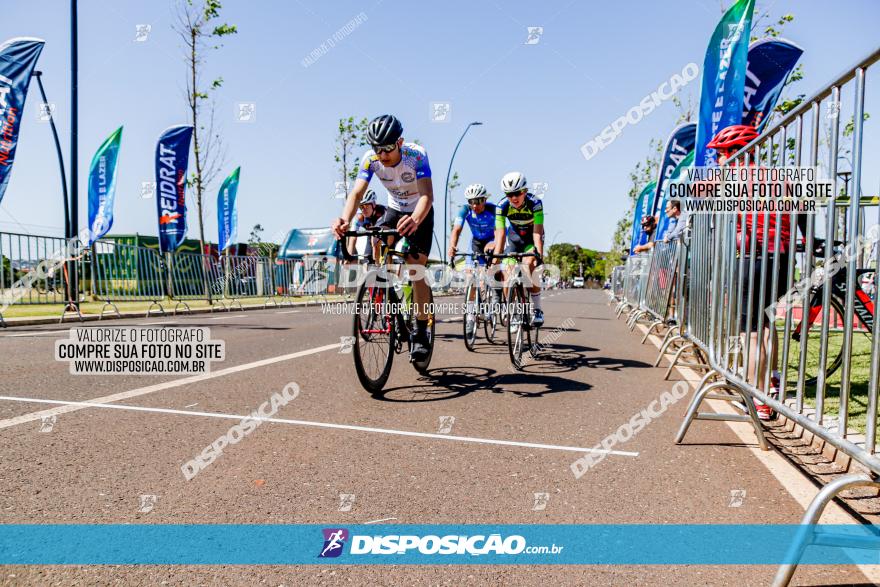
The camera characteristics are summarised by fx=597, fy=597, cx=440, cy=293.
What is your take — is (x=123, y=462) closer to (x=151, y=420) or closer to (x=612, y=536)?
(x=151, y=420)

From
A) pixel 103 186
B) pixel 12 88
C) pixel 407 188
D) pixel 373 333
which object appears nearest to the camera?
pixel 373 333

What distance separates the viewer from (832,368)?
5355mm

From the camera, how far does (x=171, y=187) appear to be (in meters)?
18.8

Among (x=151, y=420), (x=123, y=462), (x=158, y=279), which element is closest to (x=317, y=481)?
(x=123, y=462)

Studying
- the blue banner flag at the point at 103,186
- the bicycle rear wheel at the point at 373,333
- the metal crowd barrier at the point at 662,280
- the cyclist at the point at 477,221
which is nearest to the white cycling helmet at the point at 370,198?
the cyclist at the point at 477,221

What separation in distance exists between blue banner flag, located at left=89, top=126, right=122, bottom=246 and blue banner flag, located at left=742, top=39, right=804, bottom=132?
1664 centimetres

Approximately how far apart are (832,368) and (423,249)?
3827 millimetres

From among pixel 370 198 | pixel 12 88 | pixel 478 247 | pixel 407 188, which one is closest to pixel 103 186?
pixel 12 88

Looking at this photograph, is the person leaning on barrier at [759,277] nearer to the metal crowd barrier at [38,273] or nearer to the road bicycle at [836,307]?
the road bicycle at [836,307]

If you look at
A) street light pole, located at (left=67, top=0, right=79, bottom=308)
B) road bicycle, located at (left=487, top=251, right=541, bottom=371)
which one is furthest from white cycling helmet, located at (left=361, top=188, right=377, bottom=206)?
street light pole, located at (left=67, top=0, right=79, bottom=308)

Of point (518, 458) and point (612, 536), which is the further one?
point (518, 458)

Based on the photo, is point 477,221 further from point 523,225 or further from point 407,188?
point 407,188

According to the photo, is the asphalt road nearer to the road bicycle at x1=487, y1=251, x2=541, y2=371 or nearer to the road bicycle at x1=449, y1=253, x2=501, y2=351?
the road bicycle at x1=487, y1=251, x2=541, y2=371

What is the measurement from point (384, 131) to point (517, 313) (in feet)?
8.51
